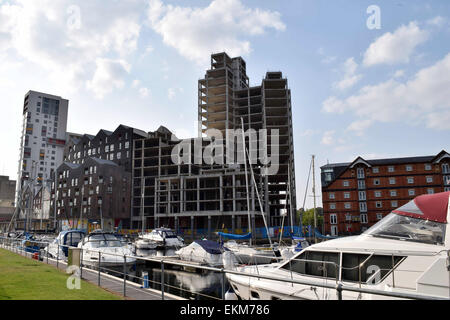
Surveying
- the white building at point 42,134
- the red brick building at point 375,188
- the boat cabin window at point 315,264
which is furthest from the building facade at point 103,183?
the boat cabin window at point 315,264

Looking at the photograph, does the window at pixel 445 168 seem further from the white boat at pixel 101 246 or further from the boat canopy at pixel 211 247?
the white boat at pixel 101 246

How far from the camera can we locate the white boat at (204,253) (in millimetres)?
27372

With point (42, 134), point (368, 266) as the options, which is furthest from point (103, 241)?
→ point (42, 134)

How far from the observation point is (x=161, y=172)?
90.6m

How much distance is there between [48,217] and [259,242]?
7587 centimetres

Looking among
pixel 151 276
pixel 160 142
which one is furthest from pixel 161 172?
pixel 151 276

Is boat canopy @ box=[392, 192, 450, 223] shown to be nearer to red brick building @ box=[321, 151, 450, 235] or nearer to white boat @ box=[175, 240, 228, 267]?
white boat @ box=[175, 240, 228, 267]

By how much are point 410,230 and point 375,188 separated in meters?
62.4

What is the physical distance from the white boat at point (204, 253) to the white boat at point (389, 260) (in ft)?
51.1

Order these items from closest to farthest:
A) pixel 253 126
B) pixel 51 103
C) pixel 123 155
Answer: pixel 253 126, pixel 123 155, pixel 51 103

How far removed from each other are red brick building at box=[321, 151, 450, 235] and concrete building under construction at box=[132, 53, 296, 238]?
11.0 meters

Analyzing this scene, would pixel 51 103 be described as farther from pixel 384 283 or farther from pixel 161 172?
pixel 384 283

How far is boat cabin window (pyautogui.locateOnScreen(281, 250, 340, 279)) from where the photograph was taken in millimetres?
11164
